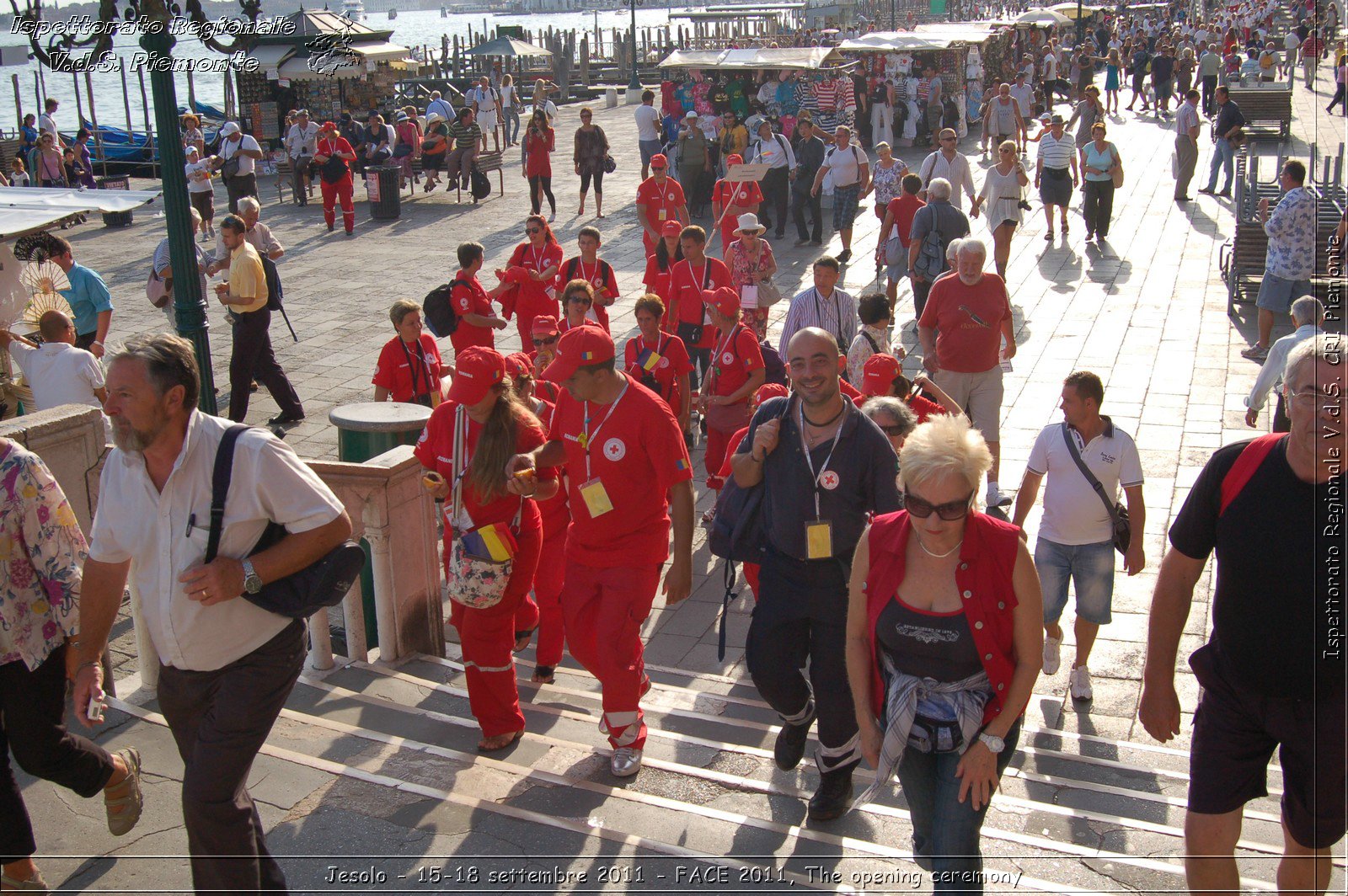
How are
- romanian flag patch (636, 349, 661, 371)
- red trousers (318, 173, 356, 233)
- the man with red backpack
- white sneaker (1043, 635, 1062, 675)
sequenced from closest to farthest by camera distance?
1. the man with red backpack
2. white sneaker (1043, 635, 1062, 675)
3. romanian flag patch (636, 349, 661, 371)
4. red trousers (318, 173, 356, 233)

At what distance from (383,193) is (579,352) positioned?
16819 millimetres

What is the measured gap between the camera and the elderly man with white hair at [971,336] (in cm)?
782

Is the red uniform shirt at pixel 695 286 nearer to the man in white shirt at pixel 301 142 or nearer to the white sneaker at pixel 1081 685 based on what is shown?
the white sneaker at pixel 1081 685

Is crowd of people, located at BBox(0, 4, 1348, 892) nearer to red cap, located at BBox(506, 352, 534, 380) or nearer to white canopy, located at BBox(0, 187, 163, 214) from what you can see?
red cap, located at BBox(506, 352, 534, 380)

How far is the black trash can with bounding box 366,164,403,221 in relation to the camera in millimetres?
20562

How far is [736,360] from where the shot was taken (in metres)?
7.47

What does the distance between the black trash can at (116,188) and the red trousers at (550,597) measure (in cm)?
1454

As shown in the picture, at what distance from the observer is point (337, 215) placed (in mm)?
21406

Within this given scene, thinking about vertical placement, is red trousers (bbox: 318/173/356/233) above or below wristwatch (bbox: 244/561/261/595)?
above

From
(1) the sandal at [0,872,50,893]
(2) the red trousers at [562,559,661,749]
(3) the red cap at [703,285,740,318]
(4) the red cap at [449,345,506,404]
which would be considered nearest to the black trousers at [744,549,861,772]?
(2) the red trousers at [562,559,661,749]

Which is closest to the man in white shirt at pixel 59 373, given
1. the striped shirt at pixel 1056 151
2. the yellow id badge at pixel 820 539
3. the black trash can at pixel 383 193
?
the yellow id badge at pixel 820 539

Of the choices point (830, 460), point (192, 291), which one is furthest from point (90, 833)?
point (192, 291)

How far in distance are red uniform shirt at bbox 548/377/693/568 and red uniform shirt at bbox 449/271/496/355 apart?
410 cm

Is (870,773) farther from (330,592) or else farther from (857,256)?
(857,256)
